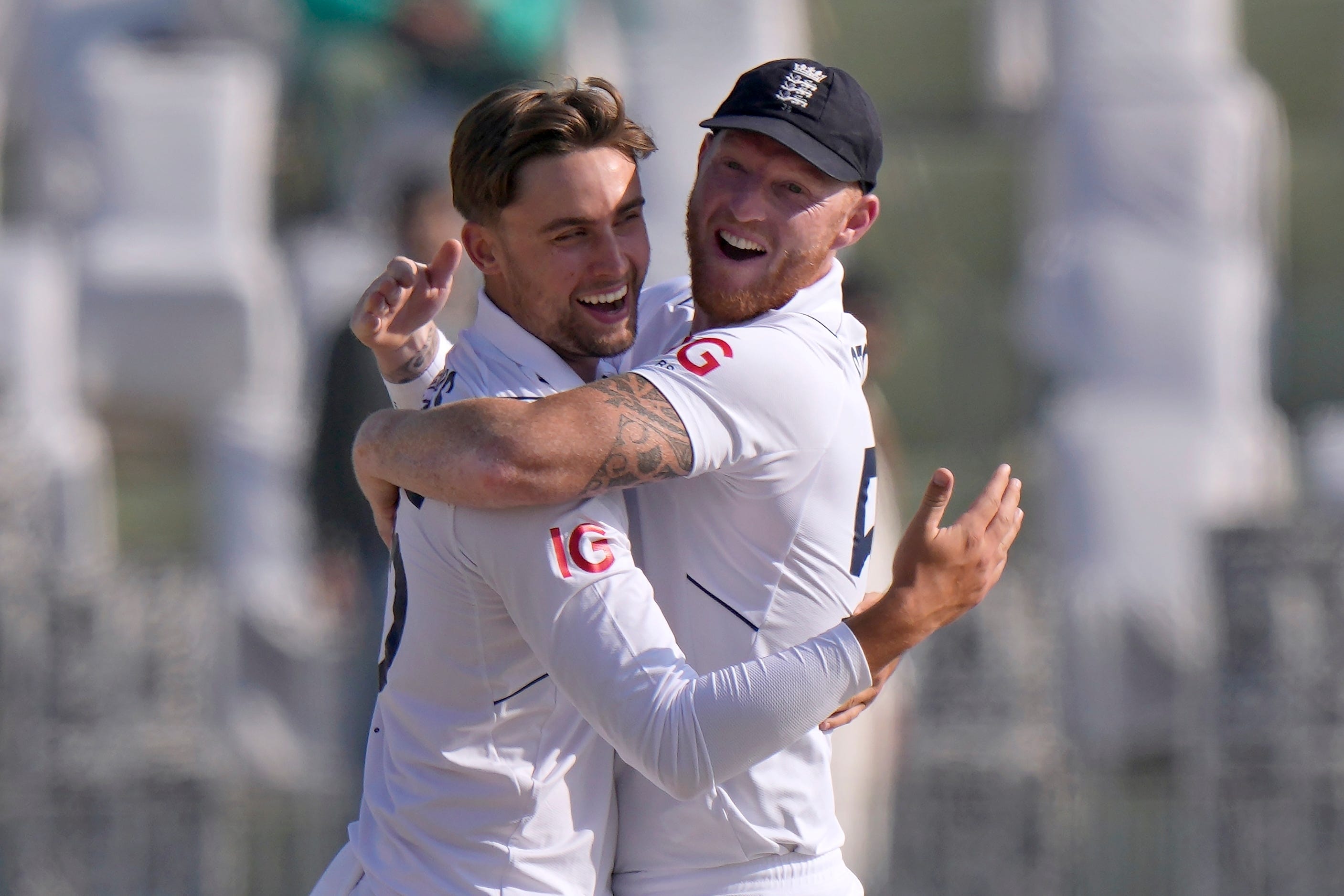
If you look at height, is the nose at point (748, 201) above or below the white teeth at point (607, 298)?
above

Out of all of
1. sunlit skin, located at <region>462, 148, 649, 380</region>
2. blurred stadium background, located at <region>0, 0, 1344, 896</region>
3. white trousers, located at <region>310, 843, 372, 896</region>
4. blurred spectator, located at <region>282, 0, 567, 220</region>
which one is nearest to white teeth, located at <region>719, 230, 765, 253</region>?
sunlit skin, located at <region>462, 148, 649, 380</region>

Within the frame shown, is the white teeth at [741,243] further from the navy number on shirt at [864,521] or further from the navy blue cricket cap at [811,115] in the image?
the navy number on shirt at [864,521]

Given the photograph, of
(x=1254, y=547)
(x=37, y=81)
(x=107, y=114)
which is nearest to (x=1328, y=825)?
(x=1254, y=547)

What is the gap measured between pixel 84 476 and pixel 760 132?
15.4ft

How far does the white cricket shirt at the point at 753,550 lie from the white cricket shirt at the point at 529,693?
8 centimetres

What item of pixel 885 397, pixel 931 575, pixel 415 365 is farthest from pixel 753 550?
pixel 885 397

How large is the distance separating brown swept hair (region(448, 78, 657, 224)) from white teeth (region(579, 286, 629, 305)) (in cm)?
15

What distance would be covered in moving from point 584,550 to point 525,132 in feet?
1.68

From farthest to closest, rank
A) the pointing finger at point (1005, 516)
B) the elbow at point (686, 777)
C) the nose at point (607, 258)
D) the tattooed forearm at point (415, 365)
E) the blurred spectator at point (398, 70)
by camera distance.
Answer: the blurred spectator at point (398, 70) → the tattooed forearm at point (415, 365) → the nose at point (607, 258) → the pointing finger at point (1005, 516) → the elbow at point (686, 777)

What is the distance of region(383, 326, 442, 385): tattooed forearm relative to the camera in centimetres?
252

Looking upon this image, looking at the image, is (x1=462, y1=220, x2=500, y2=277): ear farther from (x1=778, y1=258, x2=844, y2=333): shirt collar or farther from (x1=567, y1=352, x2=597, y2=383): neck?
(x1=778, y1=258, x2=844, y2=333): shirt collar

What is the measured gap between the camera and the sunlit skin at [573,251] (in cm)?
214

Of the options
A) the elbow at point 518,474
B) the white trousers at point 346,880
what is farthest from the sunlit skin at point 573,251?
the white trousers at point 346,880

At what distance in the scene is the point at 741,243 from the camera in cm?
219
